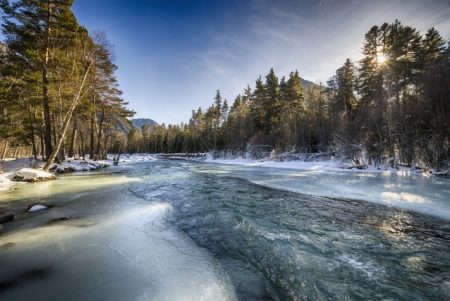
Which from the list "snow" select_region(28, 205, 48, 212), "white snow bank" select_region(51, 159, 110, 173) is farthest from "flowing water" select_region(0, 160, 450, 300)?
"white snow bank" select_region(51, 159, 110, 173)

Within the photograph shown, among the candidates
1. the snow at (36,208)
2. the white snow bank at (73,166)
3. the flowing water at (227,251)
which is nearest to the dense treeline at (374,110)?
the flowing water at (227,251)

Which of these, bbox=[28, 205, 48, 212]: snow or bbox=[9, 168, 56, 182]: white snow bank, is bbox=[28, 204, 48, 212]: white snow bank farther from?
bbox=[9, 168, 56, 182]: white snow bank

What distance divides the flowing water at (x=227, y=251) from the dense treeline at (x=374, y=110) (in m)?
13.4

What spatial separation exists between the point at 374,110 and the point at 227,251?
2394 cm

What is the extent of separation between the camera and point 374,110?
21.7 meters

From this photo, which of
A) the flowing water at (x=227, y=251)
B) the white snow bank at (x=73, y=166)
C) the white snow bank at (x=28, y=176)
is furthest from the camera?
the white snow bank at (x=73, y=166)

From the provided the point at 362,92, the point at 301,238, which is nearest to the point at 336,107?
the point at 362,92

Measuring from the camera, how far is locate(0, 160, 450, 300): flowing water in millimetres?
2672

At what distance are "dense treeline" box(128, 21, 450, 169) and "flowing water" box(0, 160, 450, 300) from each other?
43.9 ft

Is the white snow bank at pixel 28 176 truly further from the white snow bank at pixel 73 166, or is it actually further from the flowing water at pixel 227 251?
the flowing water at pixel 227 251

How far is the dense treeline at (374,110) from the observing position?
654 inches

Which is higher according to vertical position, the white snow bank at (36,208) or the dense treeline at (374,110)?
the dense treeline at (374,110)

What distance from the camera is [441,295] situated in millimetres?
2607

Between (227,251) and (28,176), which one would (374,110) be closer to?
(227,251)
